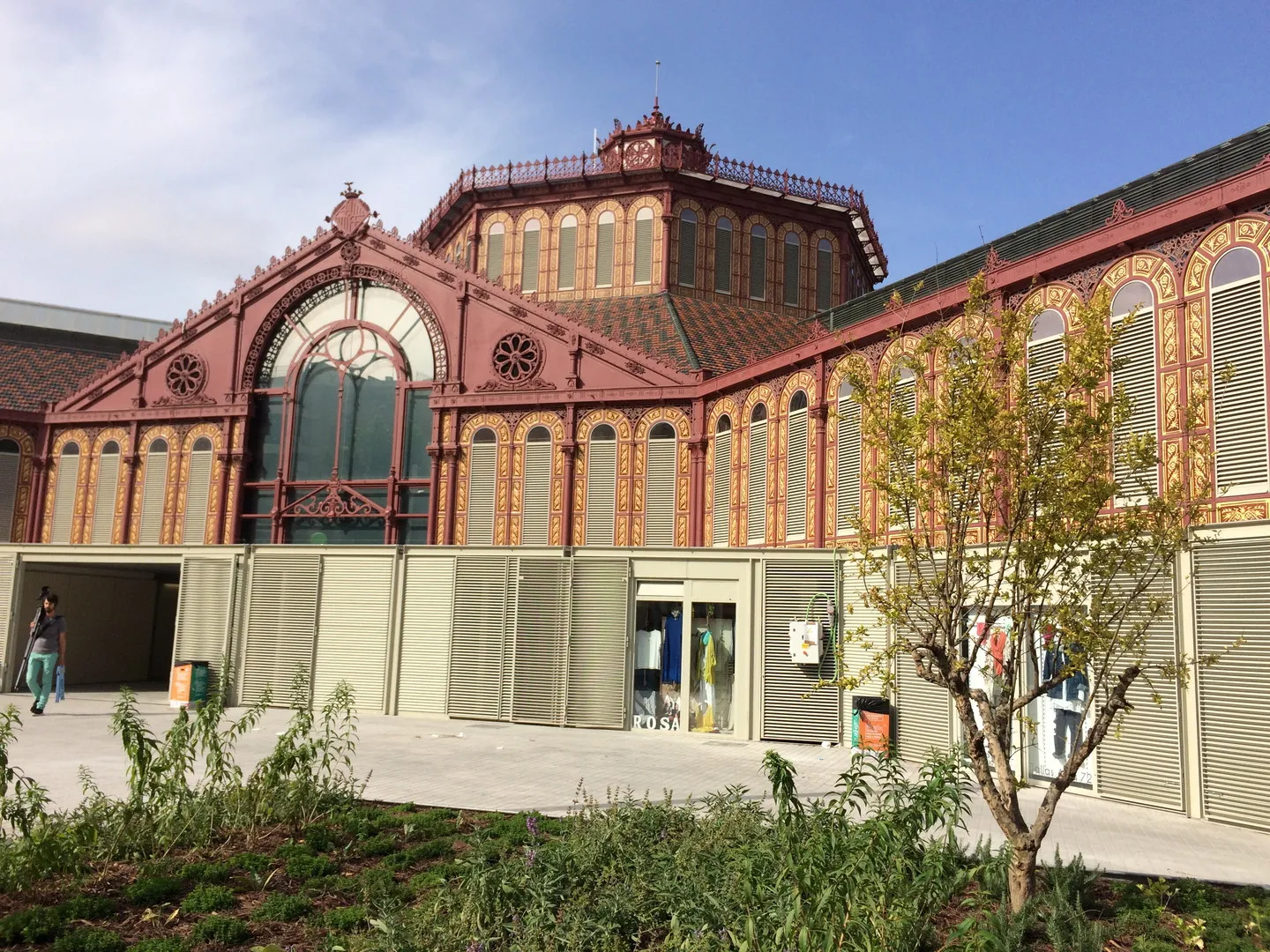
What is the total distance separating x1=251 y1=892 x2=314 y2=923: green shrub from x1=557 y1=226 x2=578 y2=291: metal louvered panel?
24862 millimetres

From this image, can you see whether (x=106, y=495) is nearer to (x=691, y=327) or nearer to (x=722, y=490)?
(x=691, y=327)

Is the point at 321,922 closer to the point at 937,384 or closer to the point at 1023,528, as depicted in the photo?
the point at 1023,528

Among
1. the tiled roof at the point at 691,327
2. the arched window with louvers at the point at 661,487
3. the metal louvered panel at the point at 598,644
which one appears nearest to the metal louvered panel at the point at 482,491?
the arched window with louvers at the point at 661,487

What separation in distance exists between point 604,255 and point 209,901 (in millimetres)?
25324

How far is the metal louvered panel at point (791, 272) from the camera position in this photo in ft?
103

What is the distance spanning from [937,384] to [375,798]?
10207 millimetres

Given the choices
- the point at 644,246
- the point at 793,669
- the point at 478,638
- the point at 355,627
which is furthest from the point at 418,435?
the point at 793,669

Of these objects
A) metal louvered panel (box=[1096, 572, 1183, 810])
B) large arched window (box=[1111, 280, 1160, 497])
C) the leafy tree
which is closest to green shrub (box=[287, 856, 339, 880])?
the leafy tree

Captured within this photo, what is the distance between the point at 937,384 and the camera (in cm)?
1588

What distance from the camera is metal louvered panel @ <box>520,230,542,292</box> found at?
31.2 metres

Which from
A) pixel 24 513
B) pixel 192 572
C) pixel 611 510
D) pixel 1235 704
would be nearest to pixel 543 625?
pixel 611 510

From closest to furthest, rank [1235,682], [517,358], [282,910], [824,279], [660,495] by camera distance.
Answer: [282,910], [1235,682], [660,495], [517,358], [824,279]

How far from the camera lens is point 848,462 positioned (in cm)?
1791

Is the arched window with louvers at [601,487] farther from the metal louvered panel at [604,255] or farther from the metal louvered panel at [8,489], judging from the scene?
the metal louvered panel at [8,489]
